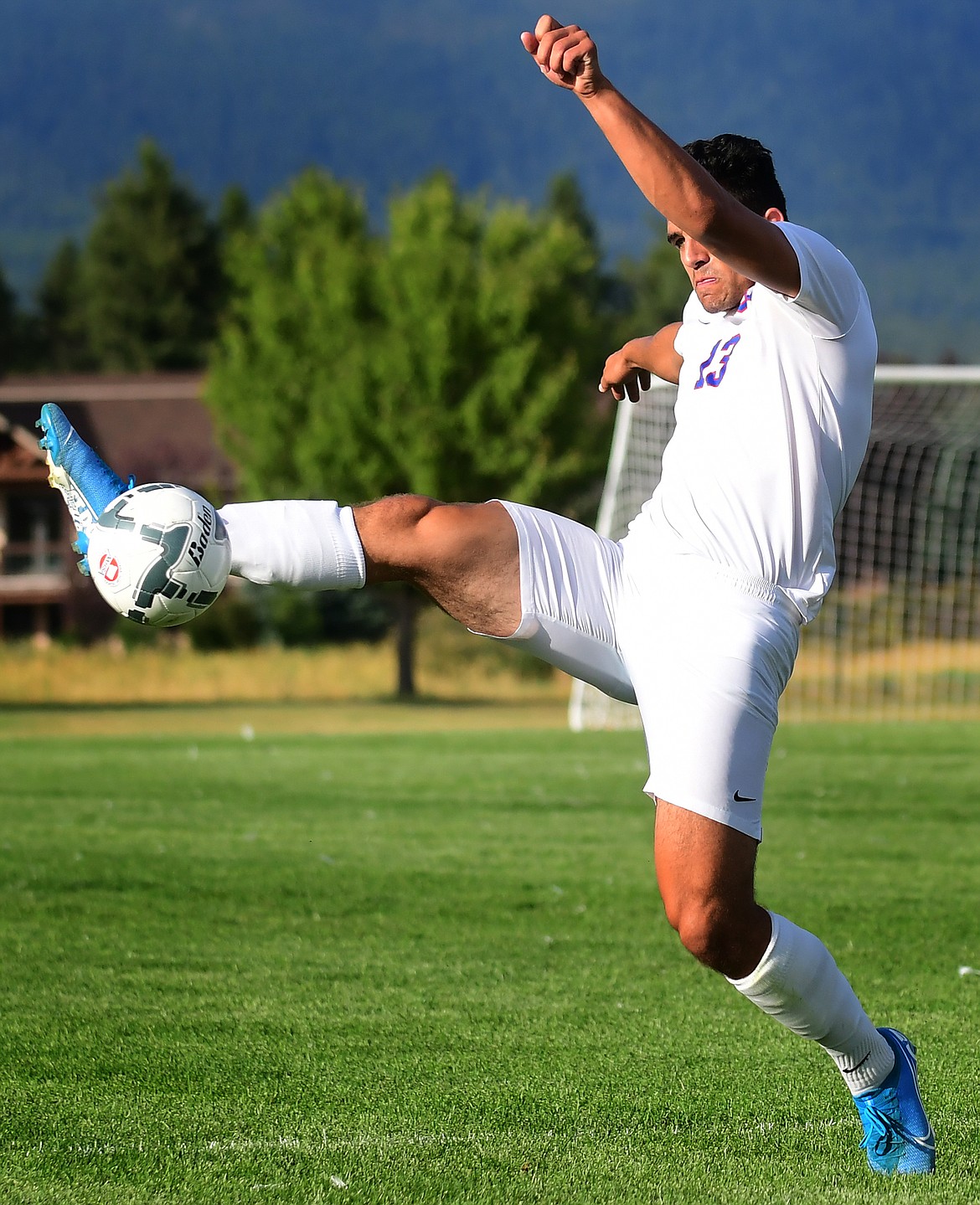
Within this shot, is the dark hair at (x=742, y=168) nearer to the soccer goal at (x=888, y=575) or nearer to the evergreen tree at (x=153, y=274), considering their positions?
the soccer goal at (x=888, y=575)

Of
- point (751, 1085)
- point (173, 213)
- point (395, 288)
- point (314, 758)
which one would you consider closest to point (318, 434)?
point (395, 288)

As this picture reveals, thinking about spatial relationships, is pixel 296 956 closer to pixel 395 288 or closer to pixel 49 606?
pixel 395 288

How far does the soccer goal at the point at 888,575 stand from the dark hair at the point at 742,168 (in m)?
9.62

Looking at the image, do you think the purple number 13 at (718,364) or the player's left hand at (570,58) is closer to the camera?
the player's left hand at (570,58)

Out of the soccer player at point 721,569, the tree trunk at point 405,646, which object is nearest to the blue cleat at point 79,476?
the soccer player at point 721,569

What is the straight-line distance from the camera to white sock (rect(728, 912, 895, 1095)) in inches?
134

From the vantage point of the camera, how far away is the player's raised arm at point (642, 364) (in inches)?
159

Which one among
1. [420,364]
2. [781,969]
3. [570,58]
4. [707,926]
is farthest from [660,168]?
[420,364]

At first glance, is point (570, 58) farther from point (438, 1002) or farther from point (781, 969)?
point (438, 1002)

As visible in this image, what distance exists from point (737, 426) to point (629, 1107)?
1772mm

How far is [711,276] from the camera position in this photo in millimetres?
3604

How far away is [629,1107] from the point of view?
12.7ft

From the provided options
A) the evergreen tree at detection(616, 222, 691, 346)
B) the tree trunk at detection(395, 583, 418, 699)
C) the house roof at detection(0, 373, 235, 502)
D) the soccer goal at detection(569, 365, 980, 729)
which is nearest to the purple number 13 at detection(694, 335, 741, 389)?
the soccer goal at detection(569, 365, 980, 729)

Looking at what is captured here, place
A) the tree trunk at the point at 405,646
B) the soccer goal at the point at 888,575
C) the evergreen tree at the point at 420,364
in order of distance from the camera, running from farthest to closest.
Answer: the tree trunk at the point at 405,646 < the evergreen tree at the point at 420,364 < the soccer goal at the point at 888,575
